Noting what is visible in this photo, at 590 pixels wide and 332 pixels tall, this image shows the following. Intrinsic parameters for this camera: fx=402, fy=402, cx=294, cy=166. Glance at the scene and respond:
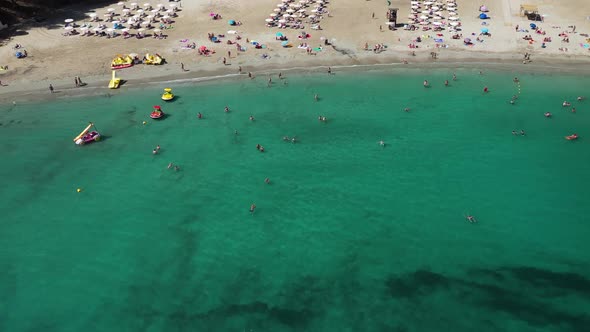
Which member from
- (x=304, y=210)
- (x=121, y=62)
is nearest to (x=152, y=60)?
(x=121, y=62)

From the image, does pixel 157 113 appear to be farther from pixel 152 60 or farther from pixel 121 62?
pixel 121 62

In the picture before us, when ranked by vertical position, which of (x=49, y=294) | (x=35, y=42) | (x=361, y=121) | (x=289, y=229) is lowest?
(x=49, y=294)

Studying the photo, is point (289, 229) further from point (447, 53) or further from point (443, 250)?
point (447, 53)

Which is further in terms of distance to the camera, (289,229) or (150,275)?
(289,229)

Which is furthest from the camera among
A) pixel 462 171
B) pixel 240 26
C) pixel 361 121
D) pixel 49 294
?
pixel 240 26

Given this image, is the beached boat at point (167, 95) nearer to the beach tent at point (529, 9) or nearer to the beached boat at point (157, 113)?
the beached boat at point (157, 113)

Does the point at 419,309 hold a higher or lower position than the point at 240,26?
lower

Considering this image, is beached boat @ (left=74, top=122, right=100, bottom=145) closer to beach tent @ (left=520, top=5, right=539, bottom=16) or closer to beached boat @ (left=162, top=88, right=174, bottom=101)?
beached boat @ (left=162, top=88, right=174, bottom=101)

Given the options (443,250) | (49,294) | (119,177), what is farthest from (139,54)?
(443,250)
